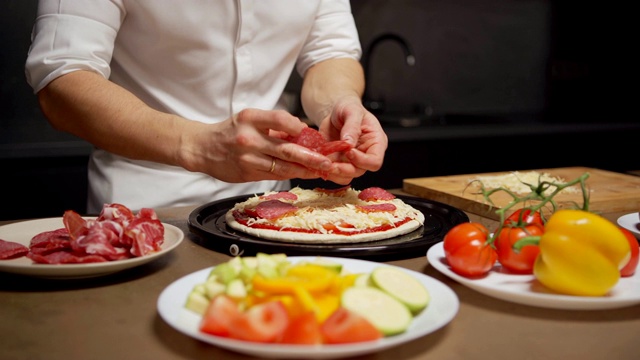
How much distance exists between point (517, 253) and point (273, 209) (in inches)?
20.4

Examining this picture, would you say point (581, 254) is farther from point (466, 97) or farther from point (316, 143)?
point (466, 97)

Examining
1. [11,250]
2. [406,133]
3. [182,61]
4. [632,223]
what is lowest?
[406,133]

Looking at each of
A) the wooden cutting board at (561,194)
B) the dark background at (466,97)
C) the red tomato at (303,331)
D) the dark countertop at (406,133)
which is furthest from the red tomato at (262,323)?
the dark countertop at (406,133)

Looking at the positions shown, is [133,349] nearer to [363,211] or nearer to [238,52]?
[363,211]

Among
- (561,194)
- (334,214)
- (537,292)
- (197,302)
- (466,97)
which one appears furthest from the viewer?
(466,97)

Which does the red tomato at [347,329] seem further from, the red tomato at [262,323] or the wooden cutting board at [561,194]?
the wooden cutting board at [561,194]

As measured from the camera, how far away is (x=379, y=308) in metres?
0.83

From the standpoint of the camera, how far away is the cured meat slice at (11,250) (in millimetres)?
1121

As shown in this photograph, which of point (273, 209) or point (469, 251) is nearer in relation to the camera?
point (469, 251)

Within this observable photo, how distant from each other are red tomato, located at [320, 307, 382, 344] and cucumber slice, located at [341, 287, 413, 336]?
0.03 m

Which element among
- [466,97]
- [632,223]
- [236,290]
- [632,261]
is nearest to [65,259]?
[236,290]

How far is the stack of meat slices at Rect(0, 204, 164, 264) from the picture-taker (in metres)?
1.08

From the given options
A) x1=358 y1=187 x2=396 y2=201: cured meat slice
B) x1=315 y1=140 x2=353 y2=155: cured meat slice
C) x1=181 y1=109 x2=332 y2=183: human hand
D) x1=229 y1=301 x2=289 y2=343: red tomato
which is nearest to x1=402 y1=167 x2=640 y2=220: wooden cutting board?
x1=358 y1=187 x2=396 y2=201: cured meat slice

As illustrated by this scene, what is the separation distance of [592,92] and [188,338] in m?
4.27
